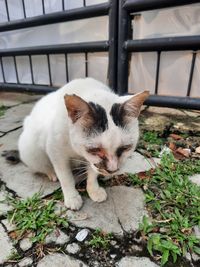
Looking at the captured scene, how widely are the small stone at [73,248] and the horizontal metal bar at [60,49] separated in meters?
2.05

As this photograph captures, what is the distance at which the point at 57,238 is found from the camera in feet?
3.89

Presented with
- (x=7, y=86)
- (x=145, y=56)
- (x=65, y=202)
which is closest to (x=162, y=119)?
(x=145, y=56)

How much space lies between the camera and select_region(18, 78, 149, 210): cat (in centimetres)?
109

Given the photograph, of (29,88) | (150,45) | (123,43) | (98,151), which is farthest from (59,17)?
(98,151)

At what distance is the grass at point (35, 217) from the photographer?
4.00ft

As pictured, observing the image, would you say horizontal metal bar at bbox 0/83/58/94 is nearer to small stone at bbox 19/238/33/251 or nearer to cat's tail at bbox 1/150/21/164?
cat's tail at bbox 1/150/21/164

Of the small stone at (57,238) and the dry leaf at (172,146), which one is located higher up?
the small stone at (57,238)

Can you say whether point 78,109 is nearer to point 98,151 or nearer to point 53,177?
point 98,151

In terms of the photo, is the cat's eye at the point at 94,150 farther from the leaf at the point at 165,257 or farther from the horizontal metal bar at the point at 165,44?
the horizontal metal bar at the point at 165,44

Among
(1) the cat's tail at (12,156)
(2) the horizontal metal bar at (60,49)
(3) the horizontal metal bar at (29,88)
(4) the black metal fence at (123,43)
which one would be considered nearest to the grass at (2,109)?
(3) the horizontal metal bar at (29,88)

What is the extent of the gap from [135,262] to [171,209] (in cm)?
41

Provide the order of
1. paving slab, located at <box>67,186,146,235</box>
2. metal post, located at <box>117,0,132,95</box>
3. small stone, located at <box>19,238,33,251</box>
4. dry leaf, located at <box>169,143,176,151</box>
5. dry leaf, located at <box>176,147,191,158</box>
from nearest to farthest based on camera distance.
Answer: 1. small stone, located at <box>19,238,33,251</box>
2. paving slab, located at <box>67,186,146,235</box>
3. dry leaf, located at <box>176,147,191,158</box>
4. dry leaf, located at <box>169,143,176,151</box>
5. metal post, located at <box>117,0,132,95</box>

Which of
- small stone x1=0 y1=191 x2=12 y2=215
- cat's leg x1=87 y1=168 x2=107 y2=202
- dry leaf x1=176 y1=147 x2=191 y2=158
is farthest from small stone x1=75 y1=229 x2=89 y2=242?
dry leaf x1=176 y1=147 x2=191 y2=158

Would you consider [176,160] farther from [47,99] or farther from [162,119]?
[47,99]
